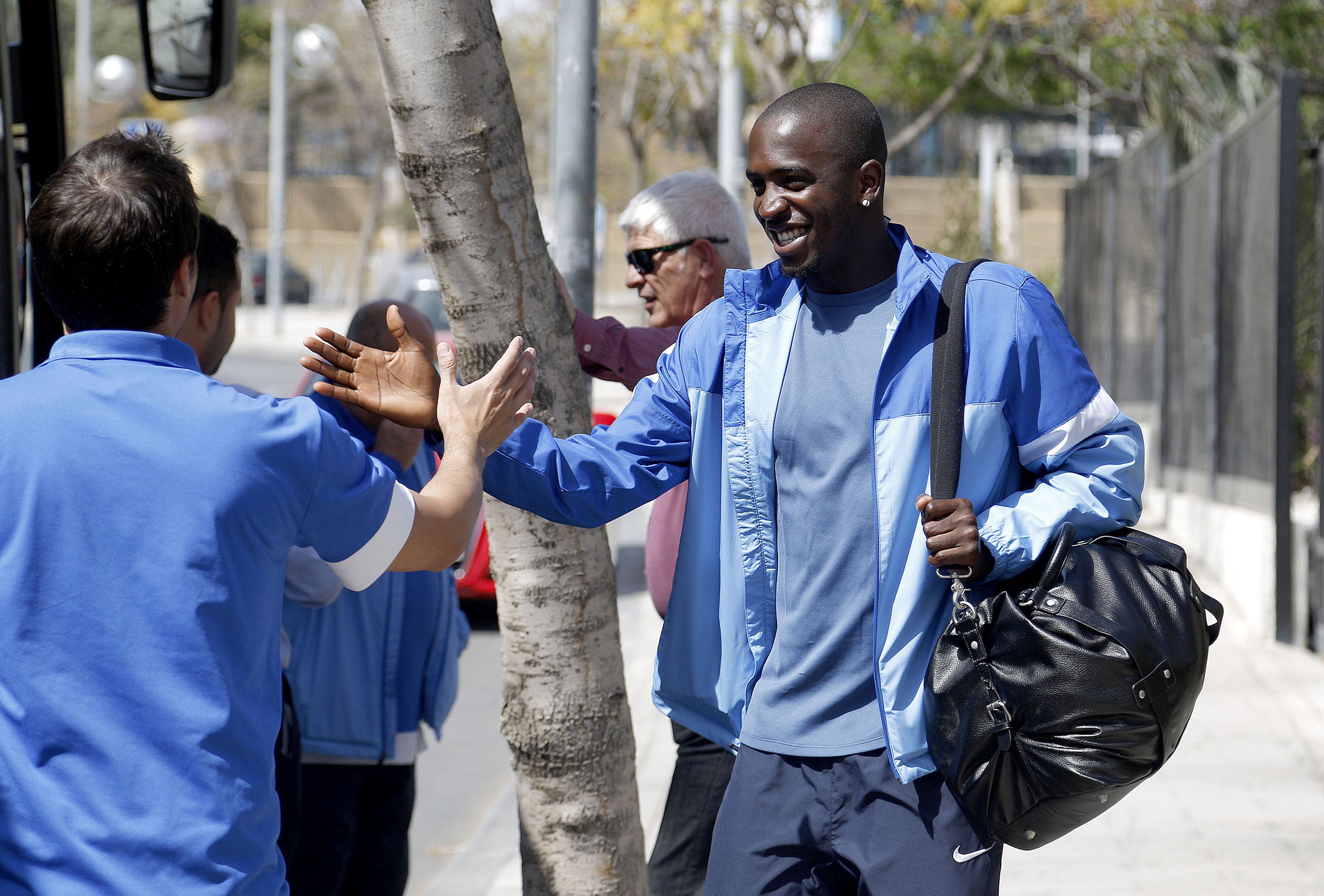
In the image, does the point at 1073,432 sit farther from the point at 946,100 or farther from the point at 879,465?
the point at 946,100

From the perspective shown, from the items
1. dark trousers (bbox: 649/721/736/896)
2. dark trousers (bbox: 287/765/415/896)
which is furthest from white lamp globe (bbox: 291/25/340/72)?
dark trousers (bbox: 649/721/736/896)

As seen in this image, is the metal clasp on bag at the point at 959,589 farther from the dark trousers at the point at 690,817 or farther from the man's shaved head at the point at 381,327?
the man's shaved head at the point at 381,327

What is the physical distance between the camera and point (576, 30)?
16.1ft

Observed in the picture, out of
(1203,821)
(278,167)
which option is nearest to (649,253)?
(1203,821)

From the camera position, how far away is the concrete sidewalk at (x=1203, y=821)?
4656 mm

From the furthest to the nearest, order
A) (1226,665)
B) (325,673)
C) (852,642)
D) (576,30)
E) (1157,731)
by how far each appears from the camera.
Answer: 1. (1226,665)
2. (576,30)
3. (325,673)
4. (852,642)
5. (1157,731)

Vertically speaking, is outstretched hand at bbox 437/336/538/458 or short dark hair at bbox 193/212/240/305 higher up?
short dark hair at bbox 193/212/240/305

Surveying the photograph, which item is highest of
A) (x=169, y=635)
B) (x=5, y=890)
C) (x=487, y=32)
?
(x=487, y=32)

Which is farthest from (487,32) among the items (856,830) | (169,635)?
(856,830)

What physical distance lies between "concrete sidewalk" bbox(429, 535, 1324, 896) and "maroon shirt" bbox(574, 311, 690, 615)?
126cm

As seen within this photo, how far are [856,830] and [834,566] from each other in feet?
1.44

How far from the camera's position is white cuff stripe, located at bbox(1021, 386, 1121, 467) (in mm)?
2432

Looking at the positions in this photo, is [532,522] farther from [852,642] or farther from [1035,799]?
[1035,799]

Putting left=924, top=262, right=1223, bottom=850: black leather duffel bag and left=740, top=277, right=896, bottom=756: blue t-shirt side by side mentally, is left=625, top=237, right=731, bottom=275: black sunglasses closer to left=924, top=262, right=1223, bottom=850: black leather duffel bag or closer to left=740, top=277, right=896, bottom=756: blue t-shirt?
left=740, top=277, right=896, bottom=756: blue t-shirt
